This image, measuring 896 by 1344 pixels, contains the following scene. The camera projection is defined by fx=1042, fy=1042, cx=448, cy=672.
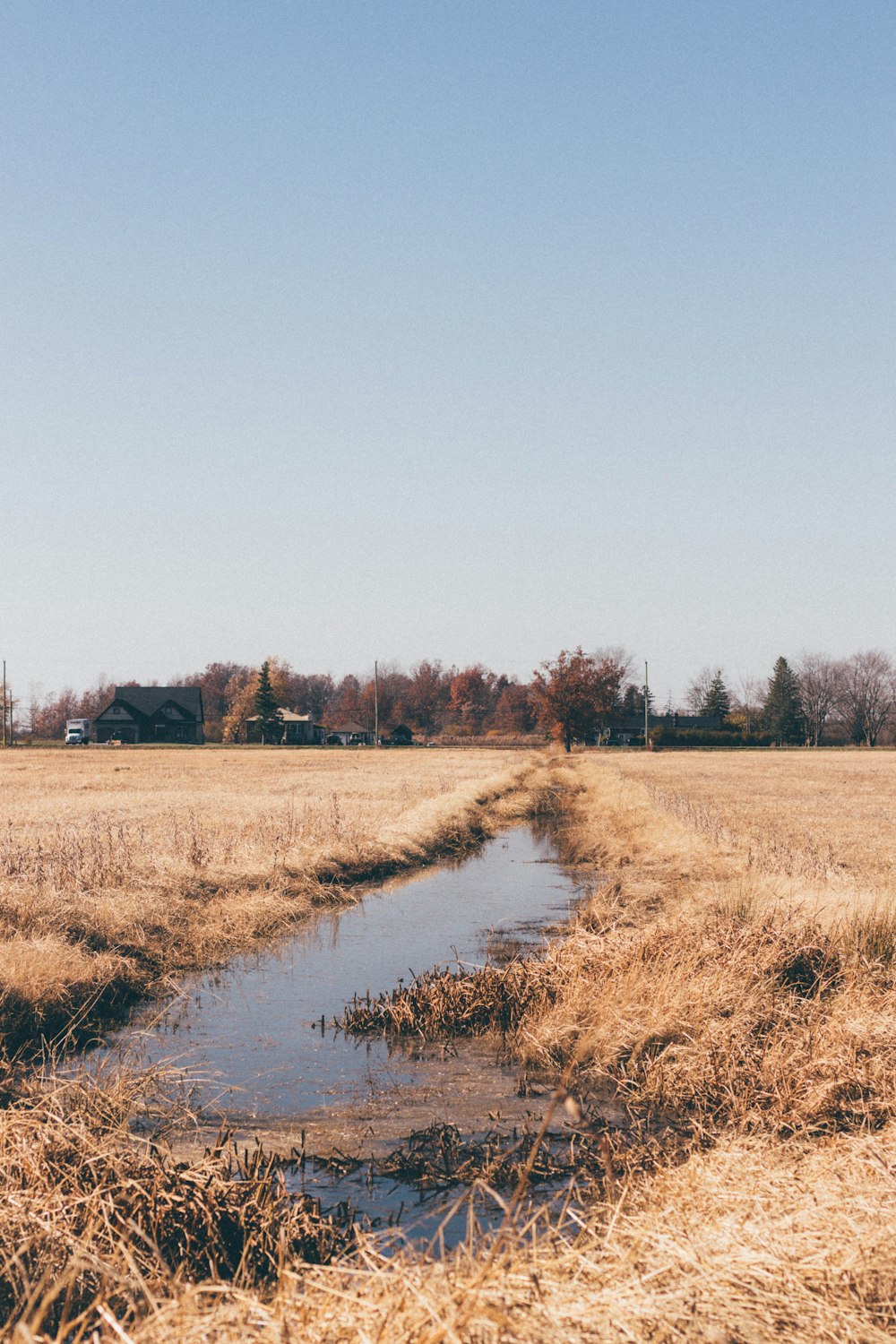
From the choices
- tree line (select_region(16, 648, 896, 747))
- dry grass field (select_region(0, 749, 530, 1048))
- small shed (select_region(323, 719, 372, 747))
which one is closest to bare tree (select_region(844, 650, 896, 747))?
tree line (select_region(16, 648, 896, 747))

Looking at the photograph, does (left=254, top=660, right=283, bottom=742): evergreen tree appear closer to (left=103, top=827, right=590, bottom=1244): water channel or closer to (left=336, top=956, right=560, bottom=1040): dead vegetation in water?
(left=103, top=827, right=590, bottom=1244): water channel

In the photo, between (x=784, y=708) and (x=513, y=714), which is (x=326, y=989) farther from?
(x=513, y=714)

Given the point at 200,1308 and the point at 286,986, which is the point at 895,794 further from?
the point at 200,1308

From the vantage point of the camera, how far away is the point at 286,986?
1121cm

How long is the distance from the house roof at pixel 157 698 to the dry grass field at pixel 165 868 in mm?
82067

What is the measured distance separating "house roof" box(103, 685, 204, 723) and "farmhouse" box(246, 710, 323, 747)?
6.22 meters

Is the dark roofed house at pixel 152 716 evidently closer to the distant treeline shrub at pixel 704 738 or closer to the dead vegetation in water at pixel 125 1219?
the distant treeline shrub at pixel 704 738

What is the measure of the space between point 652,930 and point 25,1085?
577 cm

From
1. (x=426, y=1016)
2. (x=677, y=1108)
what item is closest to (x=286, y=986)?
(x=426, y=1016)

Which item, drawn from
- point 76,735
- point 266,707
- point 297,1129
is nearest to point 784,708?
point 266,707

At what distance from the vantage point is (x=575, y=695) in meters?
94.2

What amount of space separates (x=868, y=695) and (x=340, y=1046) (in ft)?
470

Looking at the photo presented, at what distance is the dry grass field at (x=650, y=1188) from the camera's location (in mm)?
3238

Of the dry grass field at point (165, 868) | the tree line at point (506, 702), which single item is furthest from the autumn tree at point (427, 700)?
the dry grass field at point (165, 868)
